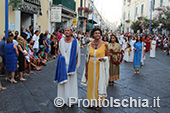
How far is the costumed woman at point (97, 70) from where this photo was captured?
425 cm

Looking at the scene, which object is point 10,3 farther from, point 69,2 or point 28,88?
point 69,2

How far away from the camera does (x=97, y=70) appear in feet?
14.1

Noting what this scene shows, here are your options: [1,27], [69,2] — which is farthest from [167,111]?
[69,2]

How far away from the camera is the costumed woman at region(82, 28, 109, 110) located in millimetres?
4254

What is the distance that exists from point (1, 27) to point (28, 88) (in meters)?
5.56

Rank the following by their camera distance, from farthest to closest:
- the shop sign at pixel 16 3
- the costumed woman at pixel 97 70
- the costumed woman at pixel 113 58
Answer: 1. the shop sign at pixel 16 3
2. the costumed woman at pixel 113 58
3. the costumed woman at pixel 97 70

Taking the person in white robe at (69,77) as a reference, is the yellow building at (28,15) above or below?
above

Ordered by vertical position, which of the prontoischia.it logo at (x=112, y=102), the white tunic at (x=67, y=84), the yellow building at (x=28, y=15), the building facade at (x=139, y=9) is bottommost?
the prontoischia.it logo at (x=112, y=102)

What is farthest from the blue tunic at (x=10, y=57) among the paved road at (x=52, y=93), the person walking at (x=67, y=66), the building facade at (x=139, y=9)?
the building facade at (x=139, y=9)

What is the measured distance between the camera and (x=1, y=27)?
10086mm

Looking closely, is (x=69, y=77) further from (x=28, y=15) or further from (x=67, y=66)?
(x=28, y=15)

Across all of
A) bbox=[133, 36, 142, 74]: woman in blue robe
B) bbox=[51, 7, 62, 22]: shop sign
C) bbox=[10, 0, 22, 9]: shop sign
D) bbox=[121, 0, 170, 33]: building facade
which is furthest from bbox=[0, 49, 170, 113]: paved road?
bbox=[121, 0, 170, 33]: building facade

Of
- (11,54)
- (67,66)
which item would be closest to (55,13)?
(11,54)

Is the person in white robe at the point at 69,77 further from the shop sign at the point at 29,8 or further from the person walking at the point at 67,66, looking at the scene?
the shop sign at the point at 29,8
